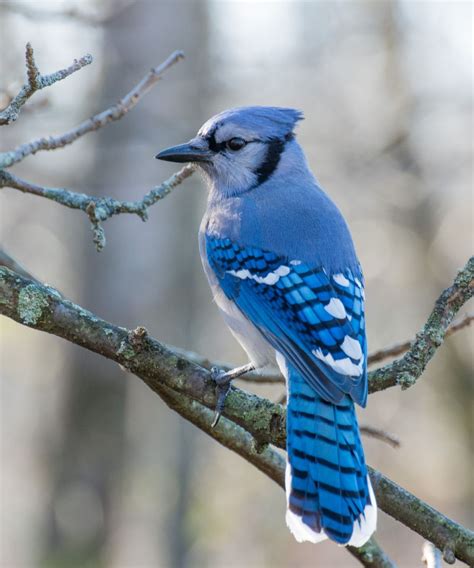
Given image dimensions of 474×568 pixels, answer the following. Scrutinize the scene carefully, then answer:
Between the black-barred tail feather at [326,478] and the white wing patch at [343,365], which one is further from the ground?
the white wing patch at [343,365]

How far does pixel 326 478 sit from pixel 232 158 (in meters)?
1.47

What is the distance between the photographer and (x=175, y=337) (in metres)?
6.45

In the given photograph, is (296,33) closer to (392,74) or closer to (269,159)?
(392,74)

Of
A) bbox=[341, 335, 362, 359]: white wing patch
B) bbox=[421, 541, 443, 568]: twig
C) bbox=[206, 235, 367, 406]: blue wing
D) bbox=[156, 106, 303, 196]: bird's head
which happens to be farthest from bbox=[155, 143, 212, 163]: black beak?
bbox=[421, 541, 443, 568]: twig

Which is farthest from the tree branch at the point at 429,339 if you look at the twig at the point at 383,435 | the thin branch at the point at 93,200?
the thin branch at the point at 93,200

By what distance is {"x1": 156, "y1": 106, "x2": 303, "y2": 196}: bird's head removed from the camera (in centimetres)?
329

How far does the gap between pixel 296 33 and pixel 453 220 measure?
2801 millimetres

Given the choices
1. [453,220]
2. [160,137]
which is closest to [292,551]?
[453,220]

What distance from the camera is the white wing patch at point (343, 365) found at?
2.40 meters

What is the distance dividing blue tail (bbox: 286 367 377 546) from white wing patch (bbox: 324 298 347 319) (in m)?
0.33

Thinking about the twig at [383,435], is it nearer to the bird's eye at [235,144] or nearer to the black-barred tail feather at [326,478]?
the black-barred tail feather at [326,478]

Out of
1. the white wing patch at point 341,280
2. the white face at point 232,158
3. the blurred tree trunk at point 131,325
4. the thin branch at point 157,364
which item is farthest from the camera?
the blurred tree trunk at point 131,325

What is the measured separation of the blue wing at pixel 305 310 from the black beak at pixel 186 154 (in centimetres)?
33

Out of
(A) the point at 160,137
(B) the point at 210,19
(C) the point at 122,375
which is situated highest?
(B) the point at 210,19
